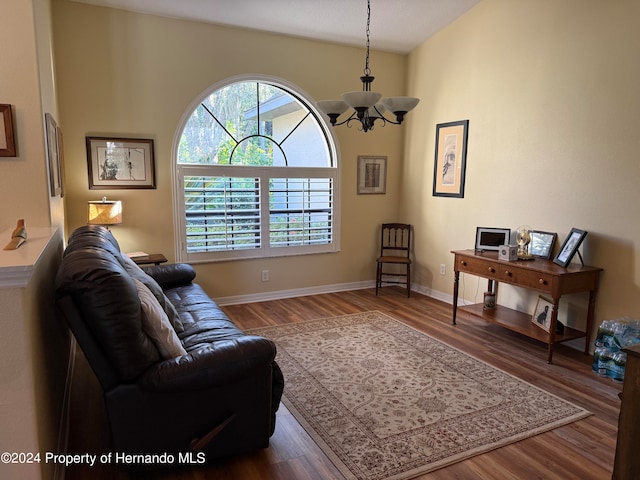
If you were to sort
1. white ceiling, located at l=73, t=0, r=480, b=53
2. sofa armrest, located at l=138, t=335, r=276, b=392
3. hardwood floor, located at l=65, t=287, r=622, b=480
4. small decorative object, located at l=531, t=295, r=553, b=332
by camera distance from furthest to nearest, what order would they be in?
white ceiling, located at l=73, t=0, r=480, b=53
small decorative object, located at l=531, t=295, r=553, b=332
hardwood floor, located at l=65, t=287, r=622, b=480
sofa armrest, located at l=138, t=335, r=276, b=392

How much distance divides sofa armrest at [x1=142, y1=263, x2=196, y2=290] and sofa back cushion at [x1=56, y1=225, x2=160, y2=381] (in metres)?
1.81

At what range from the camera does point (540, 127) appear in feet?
13.0

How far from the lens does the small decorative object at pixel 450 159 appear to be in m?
4.79

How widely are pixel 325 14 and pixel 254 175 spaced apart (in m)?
1.79

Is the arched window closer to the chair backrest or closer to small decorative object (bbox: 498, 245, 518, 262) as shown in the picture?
the chair backrest

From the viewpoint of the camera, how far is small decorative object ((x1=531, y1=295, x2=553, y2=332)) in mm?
3568

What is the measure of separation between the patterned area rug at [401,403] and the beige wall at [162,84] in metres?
1.48

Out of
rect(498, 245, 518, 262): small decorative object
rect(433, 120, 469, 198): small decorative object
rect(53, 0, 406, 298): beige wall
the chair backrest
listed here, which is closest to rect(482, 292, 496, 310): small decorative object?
rect(498, 245, 518, 262): small decorative object

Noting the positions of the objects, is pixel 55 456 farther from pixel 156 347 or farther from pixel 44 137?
pixel 44 137

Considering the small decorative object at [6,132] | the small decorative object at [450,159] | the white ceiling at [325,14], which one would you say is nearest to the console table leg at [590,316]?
the small decorative object at [450,159]

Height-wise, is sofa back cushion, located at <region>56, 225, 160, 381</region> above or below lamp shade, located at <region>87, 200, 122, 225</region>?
below

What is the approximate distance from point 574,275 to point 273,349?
250 cm

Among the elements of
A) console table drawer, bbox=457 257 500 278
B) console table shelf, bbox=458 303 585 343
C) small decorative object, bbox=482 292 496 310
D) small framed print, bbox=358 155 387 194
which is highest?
small framed print, bbox=358 155 387 194

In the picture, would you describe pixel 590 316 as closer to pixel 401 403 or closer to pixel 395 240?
pixel 401 403
